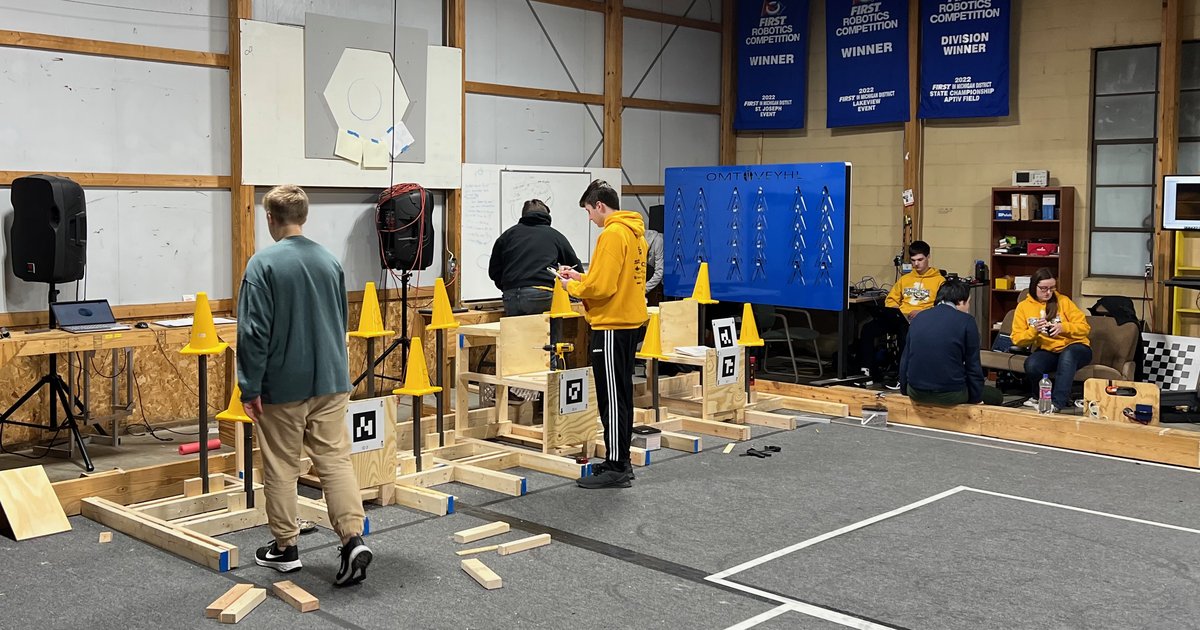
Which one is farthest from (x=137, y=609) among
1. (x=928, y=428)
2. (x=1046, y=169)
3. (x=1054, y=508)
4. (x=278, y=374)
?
(x=1046, y=169)

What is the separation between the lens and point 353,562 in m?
4.37

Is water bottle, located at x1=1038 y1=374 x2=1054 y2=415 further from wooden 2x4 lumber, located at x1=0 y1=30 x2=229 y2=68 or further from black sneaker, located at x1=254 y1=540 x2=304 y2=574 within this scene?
wooden 2x4 lumber, located at x1=0 y1=30 x2=229 y2=68

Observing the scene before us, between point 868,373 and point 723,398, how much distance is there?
245cm

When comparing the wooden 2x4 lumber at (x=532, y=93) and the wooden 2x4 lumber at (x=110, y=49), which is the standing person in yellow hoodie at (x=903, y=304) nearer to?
the wooden 2x4 lumber at (x=532, y=93)

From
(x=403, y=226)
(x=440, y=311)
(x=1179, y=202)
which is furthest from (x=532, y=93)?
(x=1179, y=202)

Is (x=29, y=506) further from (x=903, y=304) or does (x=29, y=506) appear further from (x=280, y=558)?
(x=903, y=304)

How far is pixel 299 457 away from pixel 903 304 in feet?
20.3

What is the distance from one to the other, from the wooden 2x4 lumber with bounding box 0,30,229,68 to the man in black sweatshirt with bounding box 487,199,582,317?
2.24 m

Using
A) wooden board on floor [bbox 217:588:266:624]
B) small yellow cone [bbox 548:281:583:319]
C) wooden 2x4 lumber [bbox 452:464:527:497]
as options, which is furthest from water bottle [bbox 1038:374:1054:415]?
wooden board on floor [bbox 217:588:266:624]

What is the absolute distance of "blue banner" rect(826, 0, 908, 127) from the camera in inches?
419

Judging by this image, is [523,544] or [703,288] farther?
[703,288]

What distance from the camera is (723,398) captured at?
7633mm

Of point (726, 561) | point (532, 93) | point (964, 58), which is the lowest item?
point (726, 561)

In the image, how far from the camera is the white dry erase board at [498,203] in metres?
9.38
